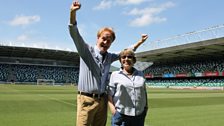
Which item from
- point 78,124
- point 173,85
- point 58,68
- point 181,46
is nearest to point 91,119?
point 78,124

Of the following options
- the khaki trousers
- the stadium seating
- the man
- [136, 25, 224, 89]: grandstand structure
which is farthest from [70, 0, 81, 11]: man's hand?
the stadium seating

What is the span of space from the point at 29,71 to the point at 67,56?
39.8 ft

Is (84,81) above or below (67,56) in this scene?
below

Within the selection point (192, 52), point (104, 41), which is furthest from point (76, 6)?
point (192, 52)

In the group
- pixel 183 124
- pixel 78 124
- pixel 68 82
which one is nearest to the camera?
pixel 78 124

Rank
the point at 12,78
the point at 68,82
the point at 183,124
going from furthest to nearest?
the point at 68,82, the point at 12,78, the point at 183,124

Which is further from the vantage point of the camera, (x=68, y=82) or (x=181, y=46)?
(x=68, y=82)

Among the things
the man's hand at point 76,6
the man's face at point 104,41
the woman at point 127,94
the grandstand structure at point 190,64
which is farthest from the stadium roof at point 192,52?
the man's hand at point 76,6

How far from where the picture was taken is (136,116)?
4.12m

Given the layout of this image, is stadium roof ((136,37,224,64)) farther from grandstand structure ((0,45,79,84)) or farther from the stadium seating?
the stadium seating

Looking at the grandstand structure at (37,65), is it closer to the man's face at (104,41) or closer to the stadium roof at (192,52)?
the stadium roof at (192,52)

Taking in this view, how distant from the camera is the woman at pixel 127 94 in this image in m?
4.06

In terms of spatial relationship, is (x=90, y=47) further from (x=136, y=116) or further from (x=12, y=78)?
(x=12, y=78)

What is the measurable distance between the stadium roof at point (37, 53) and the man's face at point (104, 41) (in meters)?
79.3
